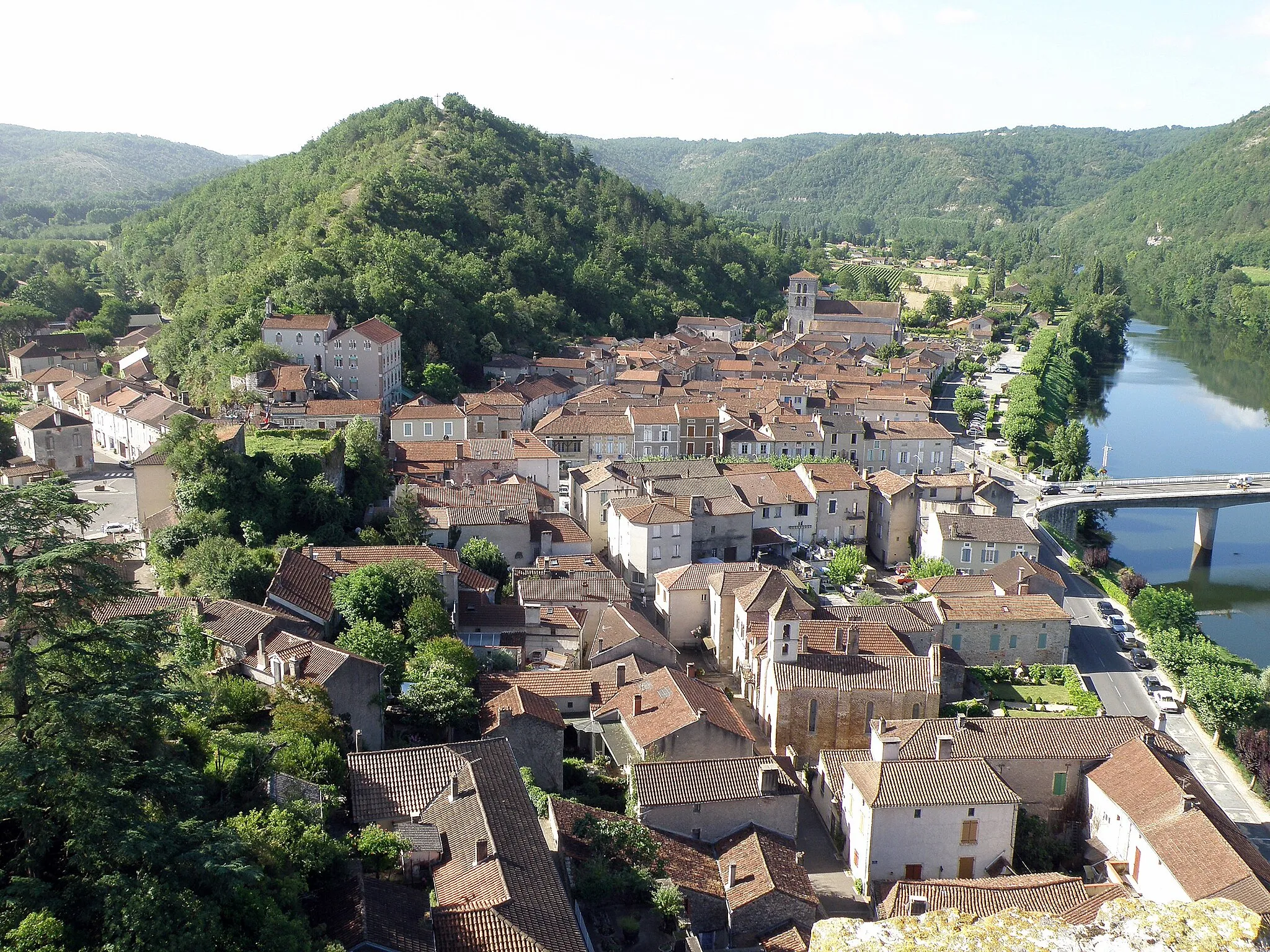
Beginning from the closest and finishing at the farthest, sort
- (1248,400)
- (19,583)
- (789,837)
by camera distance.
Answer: (19,583) → (789,837) → (1248,400)

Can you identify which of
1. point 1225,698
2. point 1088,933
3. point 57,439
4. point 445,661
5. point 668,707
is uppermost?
point 1088,933

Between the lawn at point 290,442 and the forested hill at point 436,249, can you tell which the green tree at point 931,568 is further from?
the forested hill at point 436,249

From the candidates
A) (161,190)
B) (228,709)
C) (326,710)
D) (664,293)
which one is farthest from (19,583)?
(161,190)

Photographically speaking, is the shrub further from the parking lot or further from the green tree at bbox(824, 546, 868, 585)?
the parking lot

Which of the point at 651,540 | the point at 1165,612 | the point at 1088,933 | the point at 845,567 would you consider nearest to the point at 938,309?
the point at 845,567

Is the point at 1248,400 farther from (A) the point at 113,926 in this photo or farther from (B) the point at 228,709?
(A) the point at 113,926

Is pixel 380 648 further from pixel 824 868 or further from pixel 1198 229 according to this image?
pixel 1198 229
